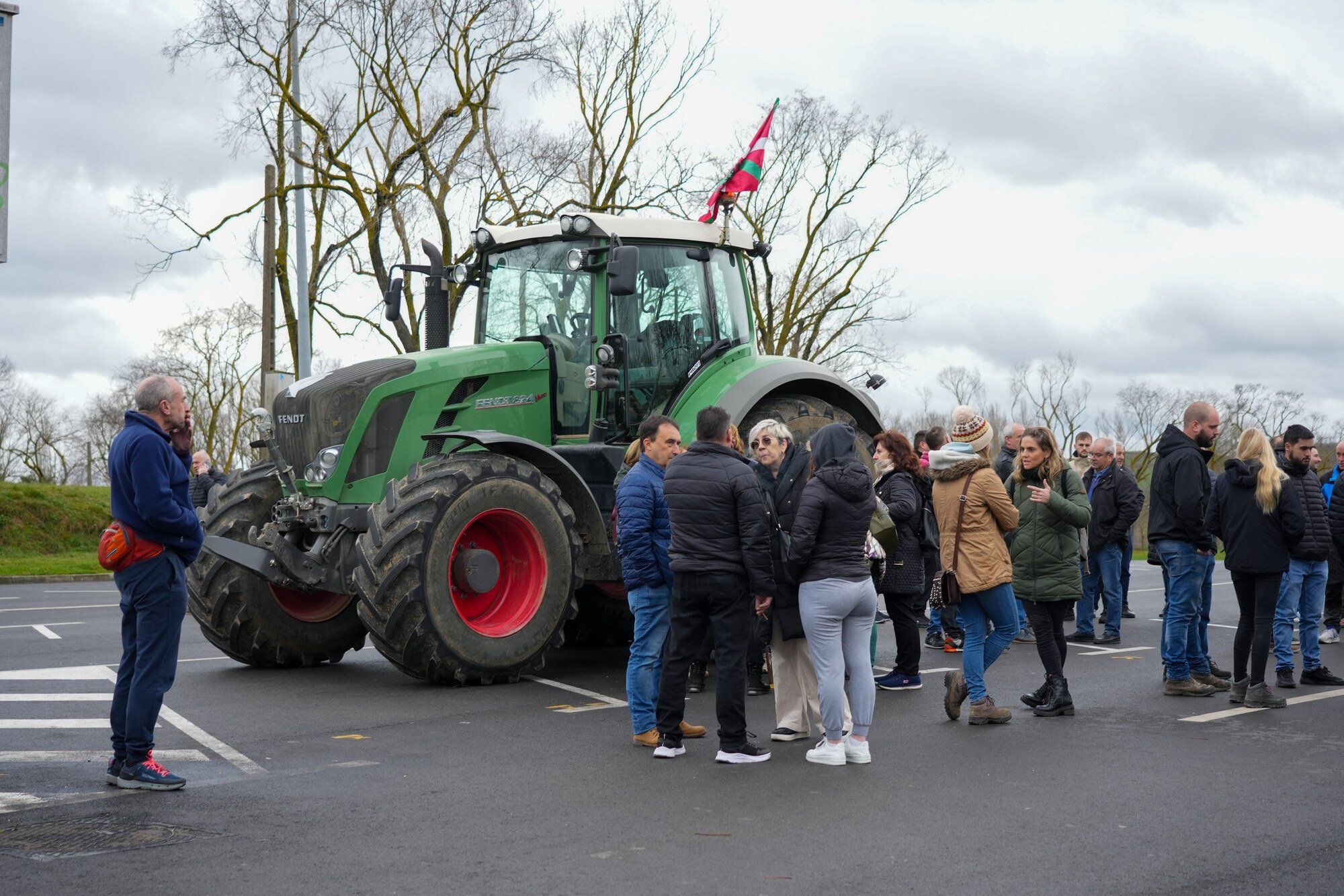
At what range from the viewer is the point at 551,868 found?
185 inches

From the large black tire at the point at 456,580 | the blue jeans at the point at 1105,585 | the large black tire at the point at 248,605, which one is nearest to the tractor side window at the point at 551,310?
the large black tire at the point at 456,580

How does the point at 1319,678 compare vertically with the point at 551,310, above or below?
below

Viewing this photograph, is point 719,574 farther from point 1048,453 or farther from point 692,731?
point 1048,453

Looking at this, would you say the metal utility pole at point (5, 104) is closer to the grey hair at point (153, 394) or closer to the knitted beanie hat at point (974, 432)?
the grey hair at point (153, 394)

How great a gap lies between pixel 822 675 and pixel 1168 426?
12.0ft

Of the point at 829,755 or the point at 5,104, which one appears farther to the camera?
the point at 829,755

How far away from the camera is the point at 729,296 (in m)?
10.8

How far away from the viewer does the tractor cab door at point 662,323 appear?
998cm

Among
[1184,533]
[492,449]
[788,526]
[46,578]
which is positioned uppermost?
[492,449]

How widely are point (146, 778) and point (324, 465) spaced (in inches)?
136

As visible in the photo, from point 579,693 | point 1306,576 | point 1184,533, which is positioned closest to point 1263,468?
point 1184,533

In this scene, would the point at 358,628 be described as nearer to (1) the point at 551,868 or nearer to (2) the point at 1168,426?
(1) the point at 551,868

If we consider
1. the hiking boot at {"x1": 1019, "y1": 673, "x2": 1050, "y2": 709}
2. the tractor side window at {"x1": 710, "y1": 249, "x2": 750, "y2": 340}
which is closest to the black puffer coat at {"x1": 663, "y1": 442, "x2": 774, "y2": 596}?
the hiking boot at {"x1": 1019, "y1": 673, "x2": 1050, "y2": 709}

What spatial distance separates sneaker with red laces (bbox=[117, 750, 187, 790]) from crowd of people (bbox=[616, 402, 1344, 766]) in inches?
95.2
